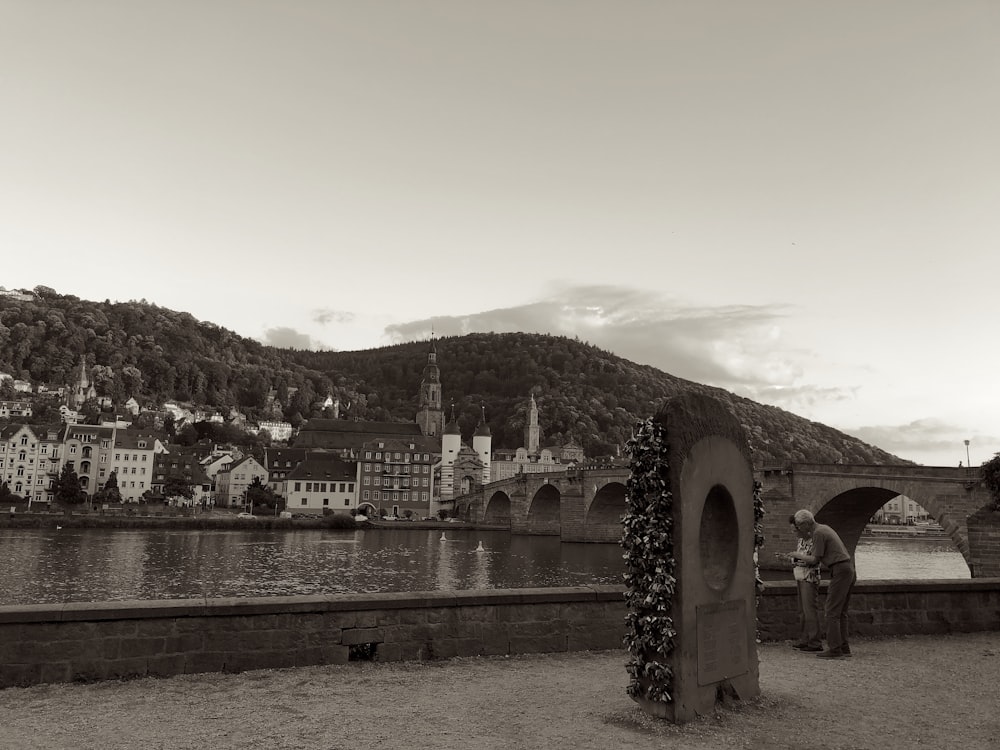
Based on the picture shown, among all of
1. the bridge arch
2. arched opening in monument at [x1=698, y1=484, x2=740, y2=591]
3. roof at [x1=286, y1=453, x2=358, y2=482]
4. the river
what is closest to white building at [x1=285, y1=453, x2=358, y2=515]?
roof at [x1=286, y1=453, x2=358, y2=482]

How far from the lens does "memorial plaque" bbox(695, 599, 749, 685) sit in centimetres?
704

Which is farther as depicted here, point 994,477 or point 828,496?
point 828,496

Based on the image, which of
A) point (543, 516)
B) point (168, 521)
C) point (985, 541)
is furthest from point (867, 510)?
point (168, 521)

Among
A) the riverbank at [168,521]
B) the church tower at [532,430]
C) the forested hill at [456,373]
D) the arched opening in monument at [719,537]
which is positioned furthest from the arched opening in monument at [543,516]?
the arched opening in monument at [719,537]

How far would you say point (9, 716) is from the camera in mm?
6316

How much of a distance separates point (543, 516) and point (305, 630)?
8042 centimetres

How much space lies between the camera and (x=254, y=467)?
112m

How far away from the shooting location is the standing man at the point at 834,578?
375 inches

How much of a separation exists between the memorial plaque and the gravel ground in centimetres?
32

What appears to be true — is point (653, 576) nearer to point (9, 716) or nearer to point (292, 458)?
point (9, 716)

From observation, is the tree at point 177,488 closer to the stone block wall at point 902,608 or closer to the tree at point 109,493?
the tree at point 109,493

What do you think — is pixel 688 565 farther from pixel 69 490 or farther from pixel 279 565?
pixel 69 490

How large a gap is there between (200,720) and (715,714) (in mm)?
→ 4296

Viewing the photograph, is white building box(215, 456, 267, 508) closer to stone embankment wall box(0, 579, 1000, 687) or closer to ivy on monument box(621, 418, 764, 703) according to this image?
stone embankment wall box(0, 579, 1000, 687)
